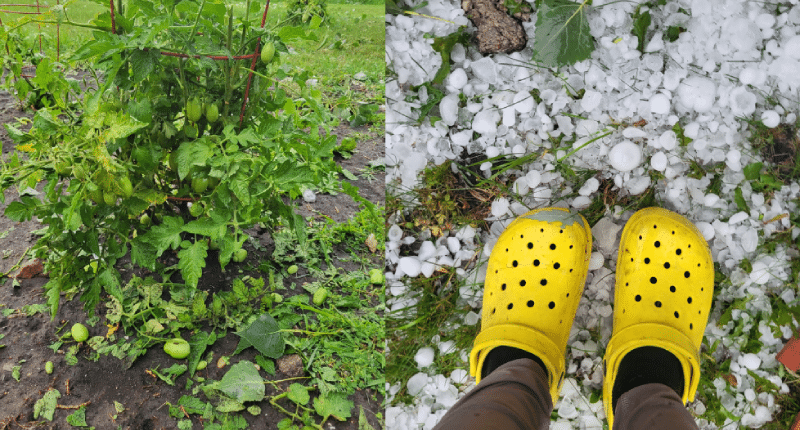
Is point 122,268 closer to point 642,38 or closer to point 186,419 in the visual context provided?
point 186,419

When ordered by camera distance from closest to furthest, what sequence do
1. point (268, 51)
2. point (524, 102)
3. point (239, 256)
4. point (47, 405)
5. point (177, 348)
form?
point (268, 51) → point (47, 405) → point (177, 348) → point (239, 256) → point (524, 102)

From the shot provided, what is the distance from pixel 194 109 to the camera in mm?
1180

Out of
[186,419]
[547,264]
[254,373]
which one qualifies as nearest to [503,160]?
[547,264]

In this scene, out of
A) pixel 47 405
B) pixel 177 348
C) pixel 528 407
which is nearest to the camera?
pixel 528 407

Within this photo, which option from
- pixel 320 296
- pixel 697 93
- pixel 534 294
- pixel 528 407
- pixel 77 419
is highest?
pixel 697 93

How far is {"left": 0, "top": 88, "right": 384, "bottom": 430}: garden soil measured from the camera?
4.36 feet

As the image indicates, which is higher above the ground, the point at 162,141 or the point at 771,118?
the point at 771,118

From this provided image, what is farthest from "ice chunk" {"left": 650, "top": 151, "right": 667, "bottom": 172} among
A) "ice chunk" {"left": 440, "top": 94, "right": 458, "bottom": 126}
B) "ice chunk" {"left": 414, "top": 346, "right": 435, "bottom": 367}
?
"ice chunk" {"left": 414, "top": 346, "right": 435, "bottom": 367}

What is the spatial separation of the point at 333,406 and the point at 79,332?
740mm

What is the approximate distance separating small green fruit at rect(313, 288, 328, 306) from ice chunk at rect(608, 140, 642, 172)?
3.39ft

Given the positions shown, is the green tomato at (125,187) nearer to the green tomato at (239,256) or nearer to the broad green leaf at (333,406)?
the green tomato at (239,256)

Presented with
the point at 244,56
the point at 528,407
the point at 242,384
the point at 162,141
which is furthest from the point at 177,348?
the point at 528,407

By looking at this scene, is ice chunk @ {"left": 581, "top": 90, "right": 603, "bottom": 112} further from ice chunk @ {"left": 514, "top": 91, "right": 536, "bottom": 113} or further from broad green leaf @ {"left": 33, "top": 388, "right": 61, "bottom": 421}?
broad green leaf @ {"left": 33, "top": 388, "right": 61, "bottom": 421}

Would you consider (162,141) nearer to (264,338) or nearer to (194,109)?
(194,109)
